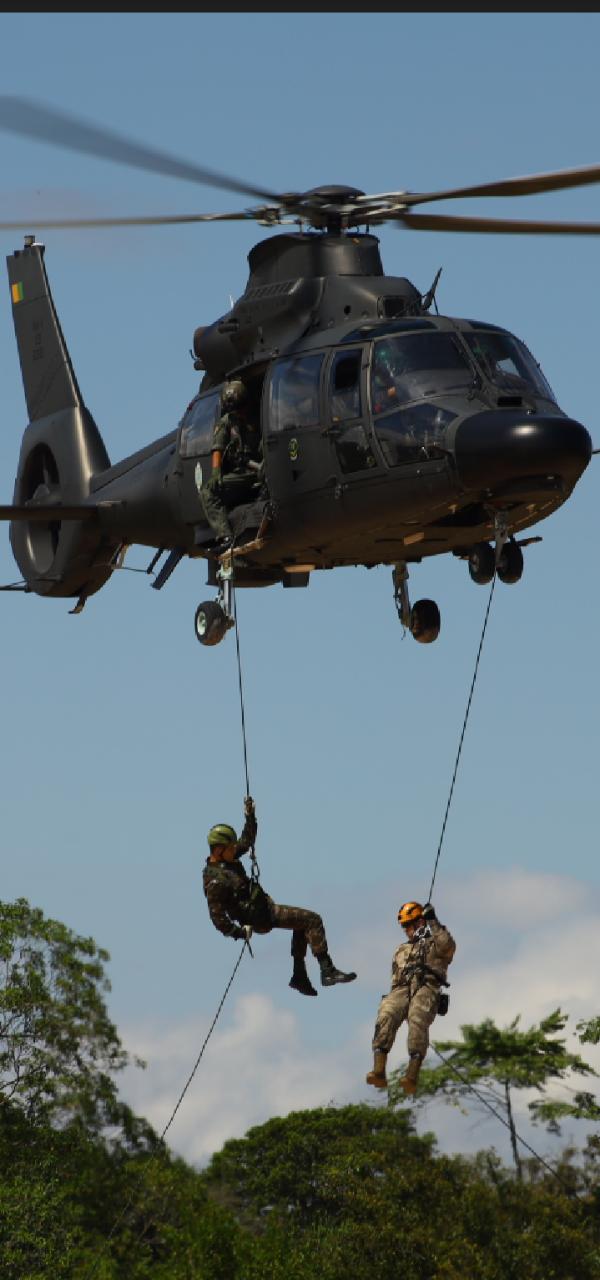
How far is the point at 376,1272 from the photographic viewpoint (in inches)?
2815

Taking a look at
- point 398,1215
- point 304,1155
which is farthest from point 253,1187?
point 398,1215

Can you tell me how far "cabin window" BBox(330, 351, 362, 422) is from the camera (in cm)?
2784

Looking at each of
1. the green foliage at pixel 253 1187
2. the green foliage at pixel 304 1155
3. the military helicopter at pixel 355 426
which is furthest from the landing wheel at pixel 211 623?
the green foliage at pixel 304 1155

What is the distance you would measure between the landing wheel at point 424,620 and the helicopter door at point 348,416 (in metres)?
2.75

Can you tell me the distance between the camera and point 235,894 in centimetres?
2723

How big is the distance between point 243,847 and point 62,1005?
114 feet

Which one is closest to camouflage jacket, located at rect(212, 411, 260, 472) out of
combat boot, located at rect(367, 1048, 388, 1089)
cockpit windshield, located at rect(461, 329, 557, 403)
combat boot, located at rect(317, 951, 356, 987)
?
cockpit windshield, located at rect(461, 329, 557, 403)

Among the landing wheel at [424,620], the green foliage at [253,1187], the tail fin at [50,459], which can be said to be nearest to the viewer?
the landing wheel at [424,620]

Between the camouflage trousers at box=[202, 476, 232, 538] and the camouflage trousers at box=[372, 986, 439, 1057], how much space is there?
17.3 ft

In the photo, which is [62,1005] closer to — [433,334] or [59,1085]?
[59,1085]

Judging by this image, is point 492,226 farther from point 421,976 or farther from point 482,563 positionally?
point 421,976

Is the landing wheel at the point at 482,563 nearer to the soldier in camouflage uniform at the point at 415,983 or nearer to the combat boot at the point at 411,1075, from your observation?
the soldier in camouflage uniform at the point at 415,983

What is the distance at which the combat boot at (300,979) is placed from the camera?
28125mm

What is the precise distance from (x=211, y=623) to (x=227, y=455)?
1732mm
